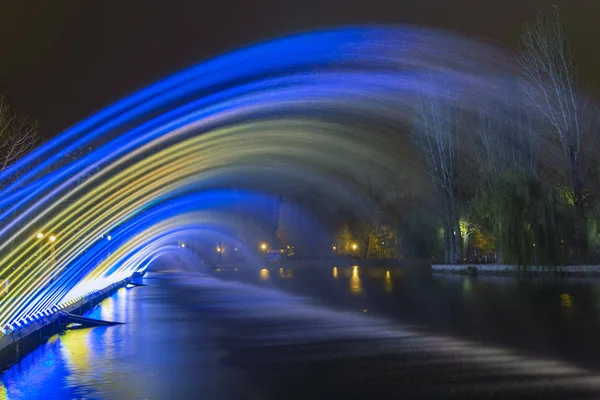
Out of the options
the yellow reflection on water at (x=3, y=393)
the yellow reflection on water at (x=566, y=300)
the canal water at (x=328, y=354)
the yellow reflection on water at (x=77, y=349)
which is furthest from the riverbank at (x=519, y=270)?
the yellow reflection on water at (x=3, y=393)

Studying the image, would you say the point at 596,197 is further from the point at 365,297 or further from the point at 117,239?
the point at 117,239

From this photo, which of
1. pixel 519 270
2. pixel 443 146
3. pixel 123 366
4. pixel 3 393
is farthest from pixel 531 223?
pixel 3 393

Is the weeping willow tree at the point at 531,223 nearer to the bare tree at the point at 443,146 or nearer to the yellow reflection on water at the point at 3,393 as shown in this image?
the bare tree at the point at 443,146

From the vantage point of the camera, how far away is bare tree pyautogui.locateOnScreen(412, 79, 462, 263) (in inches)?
1817

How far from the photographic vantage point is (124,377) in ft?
33.1

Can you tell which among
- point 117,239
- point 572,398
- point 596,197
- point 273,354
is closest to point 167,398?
point 273,354

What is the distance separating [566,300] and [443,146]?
1009 inches

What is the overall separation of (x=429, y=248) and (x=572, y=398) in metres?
57.0

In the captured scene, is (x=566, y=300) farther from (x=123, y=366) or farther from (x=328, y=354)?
(x=123, y=366)

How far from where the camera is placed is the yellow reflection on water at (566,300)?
20869 millimetres

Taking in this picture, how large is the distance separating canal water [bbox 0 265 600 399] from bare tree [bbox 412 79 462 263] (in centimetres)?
2613

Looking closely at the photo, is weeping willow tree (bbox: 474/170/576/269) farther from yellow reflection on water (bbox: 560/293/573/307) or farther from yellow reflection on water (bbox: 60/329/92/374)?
yellow reflection on water (bbox: 60/329/92/374)

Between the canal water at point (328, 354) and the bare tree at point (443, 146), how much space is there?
26132 mm

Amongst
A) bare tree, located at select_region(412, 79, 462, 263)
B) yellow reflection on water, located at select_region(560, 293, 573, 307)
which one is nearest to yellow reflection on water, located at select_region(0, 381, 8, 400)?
yellow reflection on water, located at select_region(560, 293, 573, 307)
